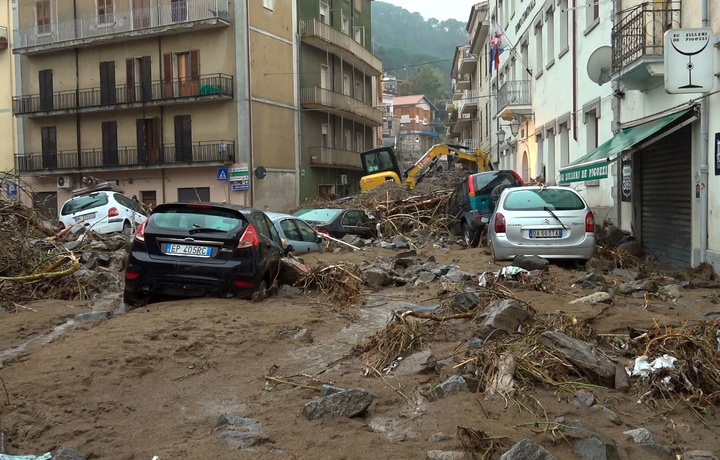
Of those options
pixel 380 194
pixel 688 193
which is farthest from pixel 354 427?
pixel 380 194

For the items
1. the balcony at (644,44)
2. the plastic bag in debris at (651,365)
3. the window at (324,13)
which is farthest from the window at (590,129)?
the window at (324,13)

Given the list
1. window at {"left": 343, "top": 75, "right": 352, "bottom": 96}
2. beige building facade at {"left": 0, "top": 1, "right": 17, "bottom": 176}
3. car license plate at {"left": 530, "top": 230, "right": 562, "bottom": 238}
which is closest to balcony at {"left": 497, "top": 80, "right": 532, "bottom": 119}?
car license plate at {"left": 530, "top": 230, "right": 562, "bottom": 238}

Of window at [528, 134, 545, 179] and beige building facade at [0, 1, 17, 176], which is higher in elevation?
beige building facade at [0, 1, 17, 176]

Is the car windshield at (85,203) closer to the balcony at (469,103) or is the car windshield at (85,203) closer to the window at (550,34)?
the window at (550,34)

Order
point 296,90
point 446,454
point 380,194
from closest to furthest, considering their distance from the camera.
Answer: point 446,454 → point 380,194 → point 296,90

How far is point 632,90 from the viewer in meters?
14.9

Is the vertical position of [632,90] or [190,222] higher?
[632,90]

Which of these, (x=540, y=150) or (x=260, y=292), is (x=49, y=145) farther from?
(x=260, y=292)

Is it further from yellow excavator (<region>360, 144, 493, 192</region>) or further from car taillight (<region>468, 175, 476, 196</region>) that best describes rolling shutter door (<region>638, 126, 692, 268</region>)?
yellow excavator (<region>360, 144, 493, 192</region>)

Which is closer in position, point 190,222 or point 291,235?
point 190,222

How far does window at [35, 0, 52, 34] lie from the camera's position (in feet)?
133

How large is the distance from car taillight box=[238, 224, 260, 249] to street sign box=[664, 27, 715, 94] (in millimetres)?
6870

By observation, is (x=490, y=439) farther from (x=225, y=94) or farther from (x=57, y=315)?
(x=225, y=94)

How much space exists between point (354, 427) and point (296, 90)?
118 ft
